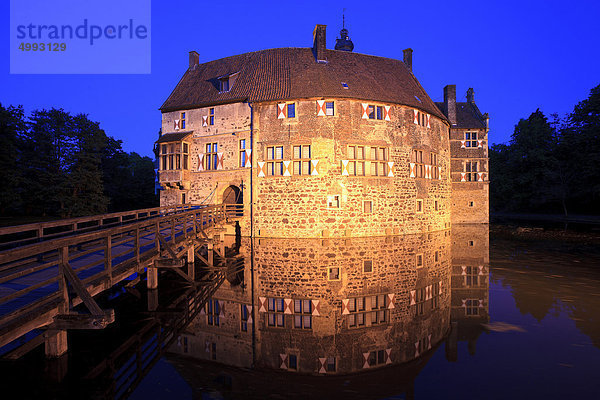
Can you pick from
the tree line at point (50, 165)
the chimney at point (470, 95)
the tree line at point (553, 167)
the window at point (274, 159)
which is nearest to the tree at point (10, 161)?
the tree line at point (50, 165)

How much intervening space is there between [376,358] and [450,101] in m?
29.5

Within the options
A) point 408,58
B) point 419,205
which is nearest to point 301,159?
point 419,205

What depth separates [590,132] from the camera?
1396 inches

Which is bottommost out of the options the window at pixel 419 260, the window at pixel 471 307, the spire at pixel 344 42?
the window at pixel 471 307

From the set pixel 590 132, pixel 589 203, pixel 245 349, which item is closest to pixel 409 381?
pixel 245 349

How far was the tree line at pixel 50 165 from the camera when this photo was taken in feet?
96.9

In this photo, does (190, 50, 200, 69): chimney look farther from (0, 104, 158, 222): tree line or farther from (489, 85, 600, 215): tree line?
(489, 85, 600, 215): tree line

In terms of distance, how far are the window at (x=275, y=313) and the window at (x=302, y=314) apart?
30 centimetres

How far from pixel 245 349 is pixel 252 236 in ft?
45.6

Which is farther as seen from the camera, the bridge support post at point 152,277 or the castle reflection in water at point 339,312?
the bridge support post at point 152,277

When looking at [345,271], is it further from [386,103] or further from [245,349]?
[386,103]

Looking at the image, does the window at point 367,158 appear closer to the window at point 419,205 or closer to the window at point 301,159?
the window at point 301,159

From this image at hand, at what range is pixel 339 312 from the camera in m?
7.29

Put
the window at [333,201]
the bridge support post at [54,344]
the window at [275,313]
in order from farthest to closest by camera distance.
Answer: the window at [333,201]
the window at [275,313]
the bridge support post at [54,344]
